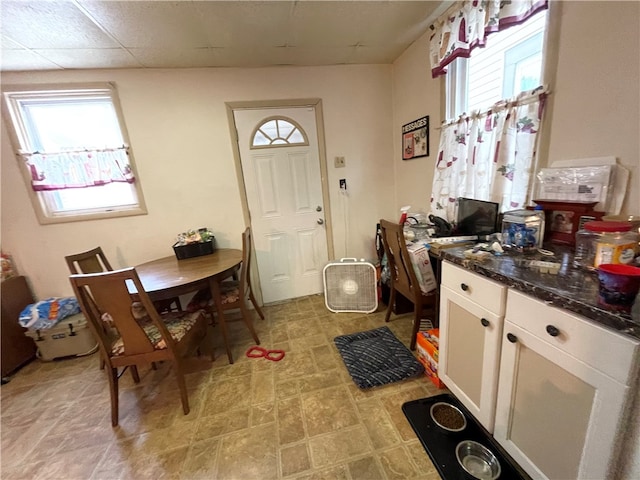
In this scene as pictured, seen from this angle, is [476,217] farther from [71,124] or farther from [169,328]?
[71,124]

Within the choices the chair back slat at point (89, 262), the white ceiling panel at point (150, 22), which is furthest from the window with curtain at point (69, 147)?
the white ceiling panel at point (150, 22)

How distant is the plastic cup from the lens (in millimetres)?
657

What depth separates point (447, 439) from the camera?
127 centimetres

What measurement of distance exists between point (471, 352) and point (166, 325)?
5.90 ft

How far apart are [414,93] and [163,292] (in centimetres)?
265

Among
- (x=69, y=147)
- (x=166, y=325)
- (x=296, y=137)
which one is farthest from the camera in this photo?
(x=296, y=137)

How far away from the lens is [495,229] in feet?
5.29

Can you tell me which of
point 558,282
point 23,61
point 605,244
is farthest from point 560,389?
point 23,61

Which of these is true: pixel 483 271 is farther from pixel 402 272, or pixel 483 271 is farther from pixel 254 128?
pixel 254 128

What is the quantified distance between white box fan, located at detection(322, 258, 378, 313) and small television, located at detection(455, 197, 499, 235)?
0.86 m

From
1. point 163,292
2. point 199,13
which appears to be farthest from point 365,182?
point 163,292

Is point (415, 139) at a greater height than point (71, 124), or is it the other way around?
point (71, 124)

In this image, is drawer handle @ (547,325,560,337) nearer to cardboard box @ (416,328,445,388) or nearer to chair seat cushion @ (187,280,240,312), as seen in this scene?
cardboard box @ (416,328,445,388)

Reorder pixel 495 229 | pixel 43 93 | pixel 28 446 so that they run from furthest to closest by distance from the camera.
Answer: pixel 43 93
pixel 495 229
pixel 28 446
